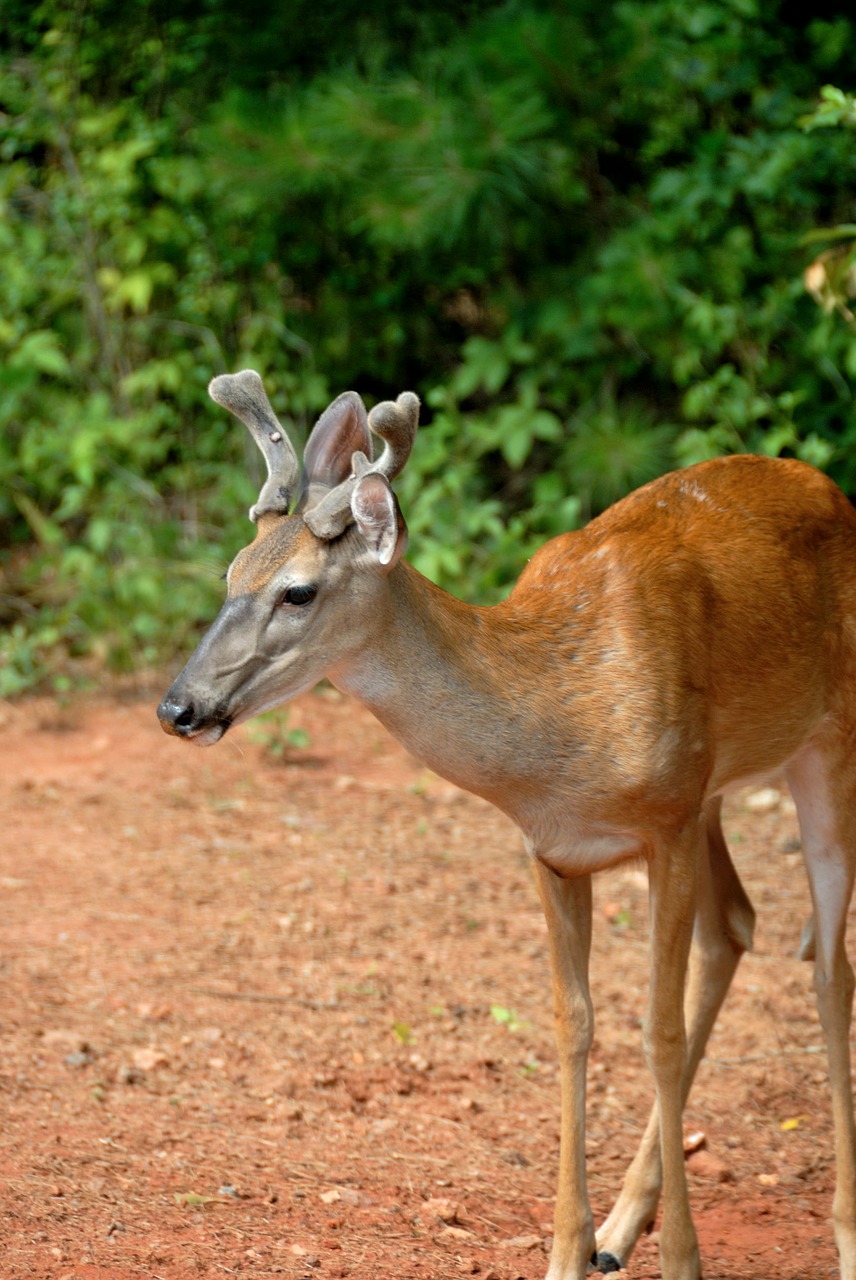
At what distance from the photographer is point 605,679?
3605 mm

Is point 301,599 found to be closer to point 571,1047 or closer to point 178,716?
point 178,716

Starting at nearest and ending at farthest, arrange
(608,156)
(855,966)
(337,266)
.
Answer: (855,966), (608,156), (337,266)

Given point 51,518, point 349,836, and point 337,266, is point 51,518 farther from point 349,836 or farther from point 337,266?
A: point 349,836

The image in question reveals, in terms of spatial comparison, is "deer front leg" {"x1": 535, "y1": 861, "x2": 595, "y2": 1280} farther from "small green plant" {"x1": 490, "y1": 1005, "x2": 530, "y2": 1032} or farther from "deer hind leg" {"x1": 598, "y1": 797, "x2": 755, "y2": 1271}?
"small green plant" {"x1": 490, "y1": 1005, "x2": 530, "y2": 1032}

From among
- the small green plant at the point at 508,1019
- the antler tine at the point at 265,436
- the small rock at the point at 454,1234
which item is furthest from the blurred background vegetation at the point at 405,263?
the small rock at the point at 454,1234

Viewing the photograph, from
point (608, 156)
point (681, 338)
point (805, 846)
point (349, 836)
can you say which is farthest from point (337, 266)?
point (805, 846)

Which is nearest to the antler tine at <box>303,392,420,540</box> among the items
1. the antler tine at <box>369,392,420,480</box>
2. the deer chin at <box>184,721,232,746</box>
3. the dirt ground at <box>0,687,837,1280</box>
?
the antler tine at <box>369,392,420,480</box>

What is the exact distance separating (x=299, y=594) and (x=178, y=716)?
0.36m

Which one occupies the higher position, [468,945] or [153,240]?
[153,240]

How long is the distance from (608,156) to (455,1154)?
5971mm

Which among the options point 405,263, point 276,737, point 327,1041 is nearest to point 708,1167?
point 327,1041

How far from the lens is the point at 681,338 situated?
811 centimetres

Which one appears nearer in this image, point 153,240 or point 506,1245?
point 506,1245

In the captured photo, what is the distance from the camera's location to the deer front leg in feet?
12.5
